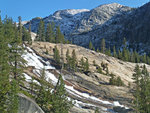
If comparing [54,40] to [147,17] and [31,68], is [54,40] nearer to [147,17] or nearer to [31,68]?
[31,68]

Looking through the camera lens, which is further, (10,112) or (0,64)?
(0,64)

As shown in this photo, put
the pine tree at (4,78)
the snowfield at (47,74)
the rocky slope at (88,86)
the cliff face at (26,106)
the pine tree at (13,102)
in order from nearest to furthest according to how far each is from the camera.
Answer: the pine tree at (13,102), the cliff face at (26,106), the pine tree at (4,78), the rocky slope at (88,86), the snowfield at (47,74)

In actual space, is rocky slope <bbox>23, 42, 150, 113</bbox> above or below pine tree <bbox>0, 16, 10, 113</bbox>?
below

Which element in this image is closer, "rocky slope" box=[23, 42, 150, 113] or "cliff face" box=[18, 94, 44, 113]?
"cliff face" box=[18, 94, 44, 113]

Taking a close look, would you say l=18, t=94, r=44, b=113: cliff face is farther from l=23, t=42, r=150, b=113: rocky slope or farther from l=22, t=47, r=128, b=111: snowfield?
l=22, t=47, r=128, b=111: snowfield

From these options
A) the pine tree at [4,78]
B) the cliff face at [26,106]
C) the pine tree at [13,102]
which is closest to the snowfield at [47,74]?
the pine tree at [4,78]

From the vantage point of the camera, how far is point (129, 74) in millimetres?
71938

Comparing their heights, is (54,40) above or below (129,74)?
above

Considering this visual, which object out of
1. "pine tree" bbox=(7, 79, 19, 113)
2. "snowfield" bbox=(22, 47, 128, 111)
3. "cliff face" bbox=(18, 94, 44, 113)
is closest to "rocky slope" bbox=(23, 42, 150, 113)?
"snowfield" bbox=(22, 47, 128, 111)

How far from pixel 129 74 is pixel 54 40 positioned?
135 feet

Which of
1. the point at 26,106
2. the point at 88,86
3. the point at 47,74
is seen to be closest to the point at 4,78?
the point at 26,106

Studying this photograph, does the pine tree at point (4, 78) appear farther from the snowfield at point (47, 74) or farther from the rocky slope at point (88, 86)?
the snowfield at point (47, 74)

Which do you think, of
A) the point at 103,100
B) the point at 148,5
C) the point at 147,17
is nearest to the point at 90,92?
the point at 103,100

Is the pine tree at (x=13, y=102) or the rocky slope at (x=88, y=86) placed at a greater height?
A: the pine tree at (x=13, y=102)
